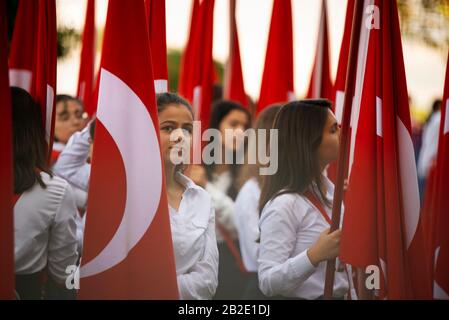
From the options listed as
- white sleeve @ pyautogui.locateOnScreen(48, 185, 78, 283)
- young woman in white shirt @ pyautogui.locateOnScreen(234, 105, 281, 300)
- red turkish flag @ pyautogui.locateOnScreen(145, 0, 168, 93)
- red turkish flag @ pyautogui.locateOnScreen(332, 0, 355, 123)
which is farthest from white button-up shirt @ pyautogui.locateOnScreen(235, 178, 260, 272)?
white sleeve @ pyautogui.locateOnScreen(48, 185, 78, 283)

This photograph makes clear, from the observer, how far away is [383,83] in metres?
2.49

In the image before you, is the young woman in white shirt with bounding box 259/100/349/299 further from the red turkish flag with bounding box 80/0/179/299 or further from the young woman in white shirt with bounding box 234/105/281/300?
the young woman in white shirt with bounding box 234/105/281/300

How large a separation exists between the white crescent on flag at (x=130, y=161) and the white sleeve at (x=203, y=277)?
0.34 meters

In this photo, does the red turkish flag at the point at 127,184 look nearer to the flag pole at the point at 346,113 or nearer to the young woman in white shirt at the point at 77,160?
the flag pole at the point at 346,113

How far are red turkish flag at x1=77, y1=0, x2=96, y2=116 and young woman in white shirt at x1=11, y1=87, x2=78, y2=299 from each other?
64.1 inches

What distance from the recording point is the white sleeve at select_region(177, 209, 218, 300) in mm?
2539

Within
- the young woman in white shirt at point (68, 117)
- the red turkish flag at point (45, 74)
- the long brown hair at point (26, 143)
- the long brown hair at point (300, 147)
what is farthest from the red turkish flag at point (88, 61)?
the long brown hair at point (300, 147)

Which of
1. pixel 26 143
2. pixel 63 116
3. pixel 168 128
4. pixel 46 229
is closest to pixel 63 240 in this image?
pixel 46 229

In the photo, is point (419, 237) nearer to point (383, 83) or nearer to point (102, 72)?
point (383, 83)

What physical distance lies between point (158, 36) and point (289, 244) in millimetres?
1076

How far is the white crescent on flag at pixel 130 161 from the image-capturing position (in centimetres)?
230

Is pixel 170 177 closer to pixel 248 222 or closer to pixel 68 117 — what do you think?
pixel 248 222

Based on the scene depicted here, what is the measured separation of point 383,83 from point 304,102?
458 mm

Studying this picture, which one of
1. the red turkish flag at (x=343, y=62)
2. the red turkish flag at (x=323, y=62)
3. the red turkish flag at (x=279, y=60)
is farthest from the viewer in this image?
the red turkish flag at (x=323, y=62)
